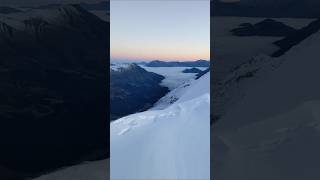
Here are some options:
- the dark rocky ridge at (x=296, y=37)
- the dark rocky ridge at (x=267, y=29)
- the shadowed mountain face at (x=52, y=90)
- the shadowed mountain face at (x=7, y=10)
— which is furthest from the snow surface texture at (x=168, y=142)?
the shadowed mountain face at (x=7, y=10)

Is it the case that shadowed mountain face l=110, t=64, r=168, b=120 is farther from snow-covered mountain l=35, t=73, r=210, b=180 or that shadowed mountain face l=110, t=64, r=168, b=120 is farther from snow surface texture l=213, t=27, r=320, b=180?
snow surface texture l=213, t=27, r=320, b=180

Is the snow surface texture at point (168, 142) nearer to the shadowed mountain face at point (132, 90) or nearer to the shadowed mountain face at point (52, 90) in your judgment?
the shadowed mountain face at point (132, 90)

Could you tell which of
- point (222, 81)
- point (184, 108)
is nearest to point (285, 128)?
point (222, 81)

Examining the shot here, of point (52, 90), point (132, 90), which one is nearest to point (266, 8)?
point (132, 90)

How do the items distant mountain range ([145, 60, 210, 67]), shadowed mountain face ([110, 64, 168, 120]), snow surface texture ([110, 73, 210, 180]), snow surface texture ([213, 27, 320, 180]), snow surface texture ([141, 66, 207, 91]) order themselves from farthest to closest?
snow surface texture ([141, 66, 207, 91]), distant mountain range ([145, 60, 210, 67]), shadowed mountain face ([110, 64, 168, 120]), snow surface texture ([110, 73, 210, 180]), snow surface texture ([213, 27, 320, 180])

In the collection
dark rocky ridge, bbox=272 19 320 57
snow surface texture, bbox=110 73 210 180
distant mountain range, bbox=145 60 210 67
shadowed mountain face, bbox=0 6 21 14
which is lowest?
snow surface texture, bbox=110 73 210 180

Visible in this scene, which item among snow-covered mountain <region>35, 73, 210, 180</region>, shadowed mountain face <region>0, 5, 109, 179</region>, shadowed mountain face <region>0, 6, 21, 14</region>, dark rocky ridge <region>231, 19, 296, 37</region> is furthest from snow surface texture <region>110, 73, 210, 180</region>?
shadowed mountain face <region>0, 6, 21, 14</region>

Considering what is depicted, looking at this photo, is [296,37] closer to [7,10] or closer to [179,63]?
[179,63]
